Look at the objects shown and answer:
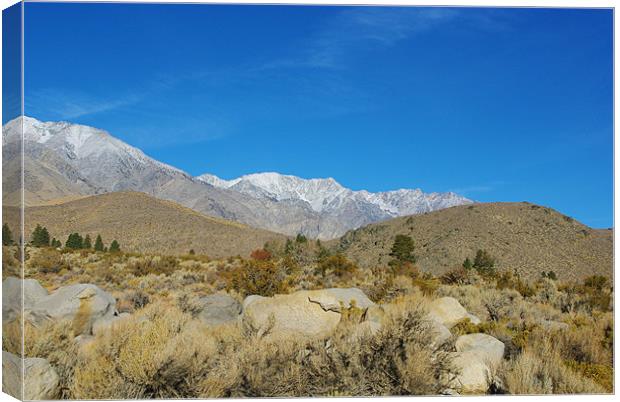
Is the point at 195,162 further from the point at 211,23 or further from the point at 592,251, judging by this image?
the point at 592,251

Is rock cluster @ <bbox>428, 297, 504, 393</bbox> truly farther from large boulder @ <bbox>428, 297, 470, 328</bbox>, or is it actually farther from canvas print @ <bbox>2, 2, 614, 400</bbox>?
large boulder @ <bbox>428, 297, 470, 328</bbox>

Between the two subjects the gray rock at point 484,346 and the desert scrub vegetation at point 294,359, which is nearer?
the desert scrub vegetation at point 294,359

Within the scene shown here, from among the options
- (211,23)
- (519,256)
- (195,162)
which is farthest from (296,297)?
(519,256)

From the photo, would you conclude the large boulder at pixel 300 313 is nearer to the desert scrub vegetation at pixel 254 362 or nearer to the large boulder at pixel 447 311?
the desert scrub vegetation at pixel 254 362

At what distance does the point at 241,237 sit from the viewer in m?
71.4

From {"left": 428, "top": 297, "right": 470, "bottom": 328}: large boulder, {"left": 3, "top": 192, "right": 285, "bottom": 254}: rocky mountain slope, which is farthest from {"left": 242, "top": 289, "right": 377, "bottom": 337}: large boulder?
{"left": 3, "top": 192, "right": 285, "bottom": 254}: rocky mountain slope

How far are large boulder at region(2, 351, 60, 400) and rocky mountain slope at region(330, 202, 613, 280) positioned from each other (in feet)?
120

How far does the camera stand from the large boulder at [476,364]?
6457mm

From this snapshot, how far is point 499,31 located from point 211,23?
154 inches

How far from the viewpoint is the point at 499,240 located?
4838cm

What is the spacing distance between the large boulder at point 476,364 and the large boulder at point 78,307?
16.2 ft

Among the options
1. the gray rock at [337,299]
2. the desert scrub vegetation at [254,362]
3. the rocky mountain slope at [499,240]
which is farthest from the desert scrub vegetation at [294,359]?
the rocky mountain slope at [499,240]

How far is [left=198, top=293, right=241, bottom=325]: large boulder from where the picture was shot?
374 inches

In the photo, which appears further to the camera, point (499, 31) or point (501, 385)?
point (499, 31)
